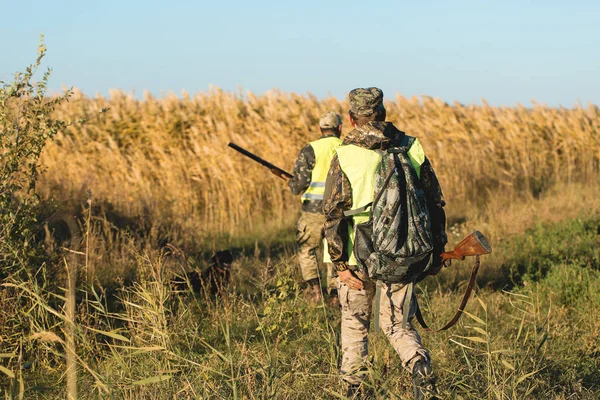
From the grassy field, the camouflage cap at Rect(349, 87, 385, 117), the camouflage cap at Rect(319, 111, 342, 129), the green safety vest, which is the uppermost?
the camouflage cap at Rect(349, 87, 385, 117)

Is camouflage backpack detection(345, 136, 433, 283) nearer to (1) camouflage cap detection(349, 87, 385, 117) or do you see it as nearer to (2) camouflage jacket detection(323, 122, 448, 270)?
(2) camouflage jacket detection(323, 122, 448, 270)

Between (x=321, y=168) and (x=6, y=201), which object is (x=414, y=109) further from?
(x=6, y=201)

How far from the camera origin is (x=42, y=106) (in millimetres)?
6973

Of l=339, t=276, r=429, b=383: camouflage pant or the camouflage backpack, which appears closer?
the camouflage backpack

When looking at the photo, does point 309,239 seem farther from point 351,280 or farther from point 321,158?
point 351,280

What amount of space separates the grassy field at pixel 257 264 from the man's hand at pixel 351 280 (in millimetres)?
431

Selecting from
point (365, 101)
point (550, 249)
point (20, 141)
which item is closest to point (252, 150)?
point (550, 249)

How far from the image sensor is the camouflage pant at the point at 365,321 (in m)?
4.99

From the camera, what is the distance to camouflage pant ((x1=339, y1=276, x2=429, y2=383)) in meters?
4.99

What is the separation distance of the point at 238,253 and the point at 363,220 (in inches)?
305

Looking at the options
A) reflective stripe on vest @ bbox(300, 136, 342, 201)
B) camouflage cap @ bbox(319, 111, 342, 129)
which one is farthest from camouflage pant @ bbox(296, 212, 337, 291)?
camouflage cap @ bbox(319, 111, 342, 129)

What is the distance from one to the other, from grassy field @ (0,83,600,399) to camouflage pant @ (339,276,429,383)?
6.7 inches

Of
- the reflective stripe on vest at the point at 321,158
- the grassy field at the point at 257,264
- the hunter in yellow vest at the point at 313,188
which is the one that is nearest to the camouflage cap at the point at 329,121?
the hunter in yellow vest at the point at 313,188

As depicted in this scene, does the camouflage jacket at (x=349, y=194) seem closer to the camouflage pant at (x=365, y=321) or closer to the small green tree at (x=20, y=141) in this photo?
the camouflage pant at (x=365, y=321)
